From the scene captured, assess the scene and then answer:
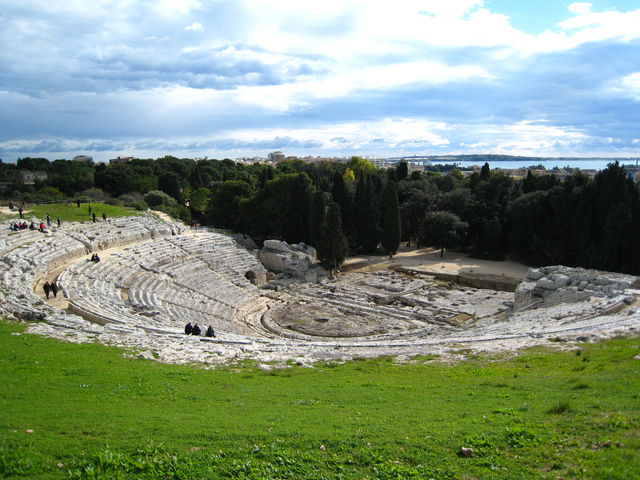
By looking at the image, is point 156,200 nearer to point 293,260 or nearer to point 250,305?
point 293,260

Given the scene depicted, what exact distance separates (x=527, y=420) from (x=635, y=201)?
34.8m

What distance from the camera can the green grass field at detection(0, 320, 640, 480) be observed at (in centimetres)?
650

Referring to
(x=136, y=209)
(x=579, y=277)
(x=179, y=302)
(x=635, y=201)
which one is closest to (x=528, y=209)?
(x=635, y=201)

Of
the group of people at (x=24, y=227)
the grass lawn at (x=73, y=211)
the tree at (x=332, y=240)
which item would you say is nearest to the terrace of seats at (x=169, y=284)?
the tree at (x=332, y=240)

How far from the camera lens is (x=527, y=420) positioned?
8.11 metres

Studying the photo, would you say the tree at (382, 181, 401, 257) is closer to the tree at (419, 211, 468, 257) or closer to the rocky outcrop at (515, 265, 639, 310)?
the tree at (419, 211, 468, 257)

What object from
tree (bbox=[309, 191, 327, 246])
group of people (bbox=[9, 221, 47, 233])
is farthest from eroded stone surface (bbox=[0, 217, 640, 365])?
tree (bbox=[309, 191, 327, 246])

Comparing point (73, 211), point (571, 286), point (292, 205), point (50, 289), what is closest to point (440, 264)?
point (292, 205)

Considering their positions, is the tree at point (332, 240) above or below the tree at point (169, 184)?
below

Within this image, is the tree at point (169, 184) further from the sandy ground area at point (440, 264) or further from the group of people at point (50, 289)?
the group of people at point (50, 289)

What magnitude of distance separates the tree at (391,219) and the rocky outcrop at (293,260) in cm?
704

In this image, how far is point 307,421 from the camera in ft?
27.8

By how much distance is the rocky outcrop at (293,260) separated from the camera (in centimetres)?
3734

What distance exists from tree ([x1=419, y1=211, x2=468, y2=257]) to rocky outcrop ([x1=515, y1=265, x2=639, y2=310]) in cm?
1451
